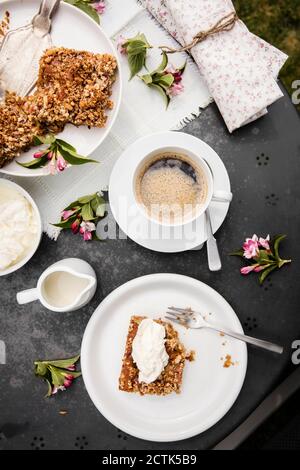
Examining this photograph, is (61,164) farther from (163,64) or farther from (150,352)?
(150,352)

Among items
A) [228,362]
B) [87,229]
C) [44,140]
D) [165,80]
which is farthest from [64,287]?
[165,80]

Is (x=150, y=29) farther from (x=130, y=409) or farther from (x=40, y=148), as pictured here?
(x=130, y=409)

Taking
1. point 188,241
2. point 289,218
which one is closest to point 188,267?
point 188,241

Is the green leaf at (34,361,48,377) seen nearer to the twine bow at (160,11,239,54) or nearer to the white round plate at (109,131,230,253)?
the white round plate at (109,131,230,253)

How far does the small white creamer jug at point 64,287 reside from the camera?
4.48 feet

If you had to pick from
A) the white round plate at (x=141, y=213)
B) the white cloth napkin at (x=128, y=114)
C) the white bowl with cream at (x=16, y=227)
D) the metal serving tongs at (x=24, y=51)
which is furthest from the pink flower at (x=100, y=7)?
the white bowl with cream at (x=16, y=227)

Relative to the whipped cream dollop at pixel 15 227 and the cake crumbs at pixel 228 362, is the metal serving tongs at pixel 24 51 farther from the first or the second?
the cake crumbs at pixel 228 362

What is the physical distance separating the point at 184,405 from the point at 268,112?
83 cm

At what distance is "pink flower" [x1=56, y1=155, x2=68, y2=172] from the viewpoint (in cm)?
137

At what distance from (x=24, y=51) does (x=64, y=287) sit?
614 millimetres

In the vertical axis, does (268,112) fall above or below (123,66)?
below

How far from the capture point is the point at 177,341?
1.44 m

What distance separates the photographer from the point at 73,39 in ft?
4.67

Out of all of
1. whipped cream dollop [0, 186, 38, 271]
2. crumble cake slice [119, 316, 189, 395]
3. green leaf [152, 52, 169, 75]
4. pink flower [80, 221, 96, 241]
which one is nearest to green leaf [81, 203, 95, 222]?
pink flower [80, 221, 96, 241]
